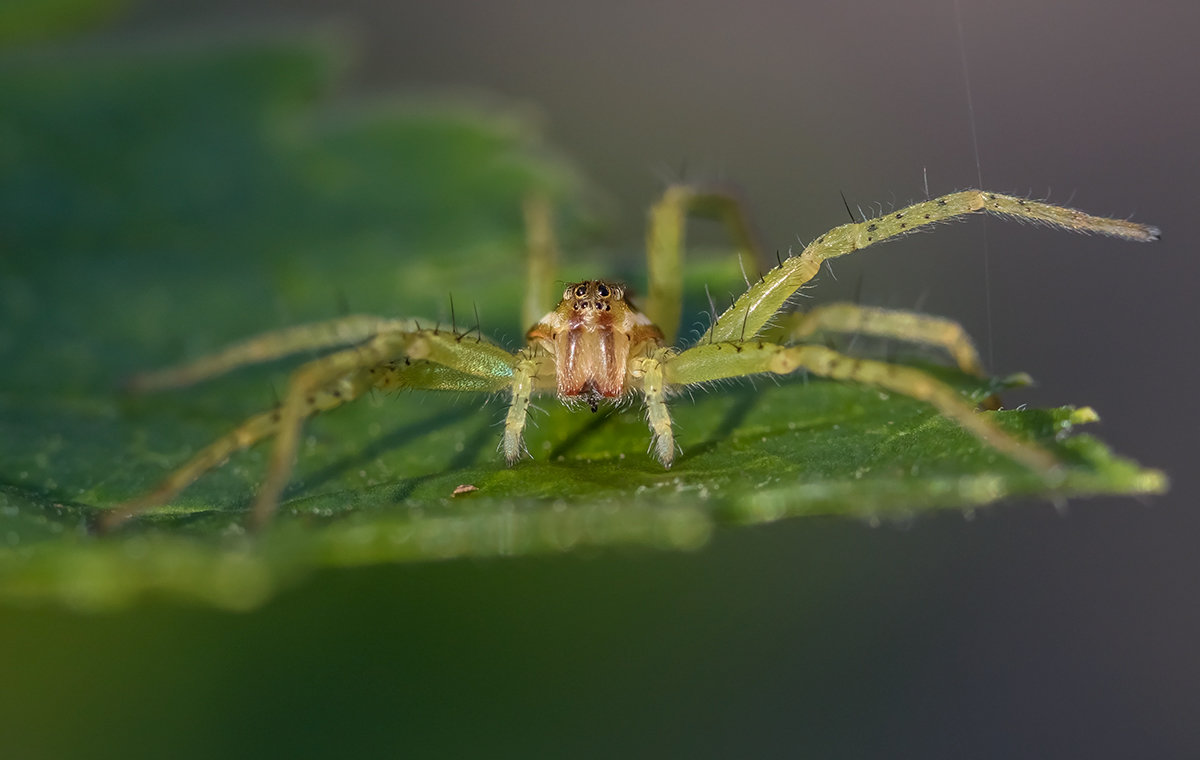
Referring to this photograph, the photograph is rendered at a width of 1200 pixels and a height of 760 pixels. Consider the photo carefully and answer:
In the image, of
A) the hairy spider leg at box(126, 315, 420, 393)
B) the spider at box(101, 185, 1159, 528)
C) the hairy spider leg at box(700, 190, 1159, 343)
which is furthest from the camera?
the hairy spider leg at box(126, 315, 420, 393)

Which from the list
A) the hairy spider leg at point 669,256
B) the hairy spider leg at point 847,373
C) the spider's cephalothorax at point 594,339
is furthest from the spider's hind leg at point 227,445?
the hairy spider leg at point 669,256

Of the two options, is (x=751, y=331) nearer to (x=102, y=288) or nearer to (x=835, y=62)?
(x=102, y=288)

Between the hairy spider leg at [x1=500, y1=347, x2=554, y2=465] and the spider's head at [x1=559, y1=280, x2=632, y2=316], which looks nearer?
the hairy spider leg at [x1=500, y1=347, x2=554, y2=465]

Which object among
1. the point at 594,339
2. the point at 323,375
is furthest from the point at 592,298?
the point at 323,375

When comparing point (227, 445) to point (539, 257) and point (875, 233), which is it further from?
point (875, 233)

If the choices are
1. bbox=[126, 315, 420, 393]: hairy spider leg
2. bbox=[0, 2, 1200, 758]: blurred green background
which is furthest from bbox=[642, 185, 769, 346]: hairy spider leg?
bbox=[126, 315, 420, 393]: hairy spider leg

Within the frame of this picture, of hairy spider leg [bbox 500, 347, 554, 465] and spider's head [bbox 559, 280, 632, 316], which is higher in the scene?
spider's head [bbox 559, 280, 632, 316]

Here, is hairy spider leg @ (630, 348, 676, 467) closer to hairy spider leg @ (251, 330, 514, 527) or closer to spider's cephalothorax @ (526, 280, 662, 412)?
spider's cephalothorax @ (526, 280, 662, 412)

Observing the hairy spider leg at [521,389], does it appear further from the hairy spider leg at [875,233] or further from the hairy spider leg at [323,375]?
the hairy spider leg at [875,233]
